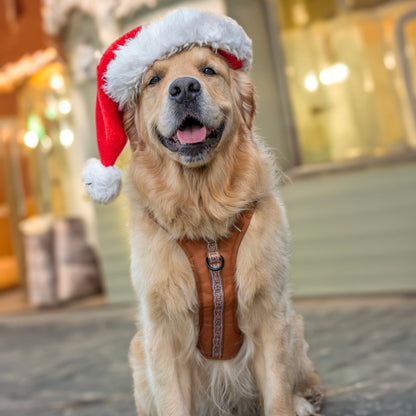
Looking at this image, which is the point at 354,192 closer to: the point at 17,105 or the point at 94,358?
the point at 94,358

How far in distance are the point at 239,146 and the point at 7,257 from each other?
10361mm

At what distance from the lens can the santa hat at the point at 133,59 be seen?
227cm

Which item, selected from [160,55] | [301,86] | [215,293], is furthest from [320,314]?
[160,55]

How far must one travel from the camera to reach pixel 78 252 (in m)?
7.55

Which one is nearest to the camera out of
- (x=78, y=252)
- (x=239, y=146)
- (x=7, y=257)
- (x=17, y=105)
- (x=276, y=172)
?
(x=239, y=146)

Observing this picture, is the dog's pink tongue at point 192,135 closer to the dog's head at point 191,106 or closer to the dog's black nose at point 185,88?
Result: the dog's head at point 191,106

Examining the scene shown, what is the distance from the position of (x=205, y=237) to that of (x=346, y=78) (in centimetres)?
390

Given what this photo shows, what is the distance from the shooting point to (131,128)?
8.14 feet

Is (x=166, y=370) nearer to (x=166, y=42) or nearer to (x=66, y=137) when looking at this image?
(x=166, y=42)

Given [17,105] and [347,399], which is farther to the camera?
[17,105]

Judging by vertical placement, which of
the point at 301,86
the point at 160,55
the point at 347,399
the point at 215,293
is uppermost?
the point at 301,86

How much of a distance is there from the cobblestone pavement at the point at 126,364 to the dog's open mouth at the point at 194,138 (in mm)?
1419

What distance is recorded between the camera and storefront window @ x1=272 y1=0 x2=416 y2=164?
213 inches

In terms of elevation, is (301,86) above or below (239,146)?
above
